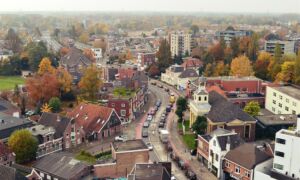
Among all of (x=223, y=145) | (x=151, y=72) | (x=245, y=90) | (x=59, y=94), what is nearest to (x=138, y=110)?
(x=59, y=94)

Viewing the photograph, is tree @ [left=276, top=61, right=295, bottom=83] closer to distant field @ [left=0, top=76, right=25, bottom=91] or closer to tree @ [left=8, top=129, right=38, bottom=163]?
tree @ [left=8, top=129, right=38, bottom=163]

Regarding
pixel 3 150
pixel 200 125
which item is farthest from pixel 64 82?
pixel 3 150

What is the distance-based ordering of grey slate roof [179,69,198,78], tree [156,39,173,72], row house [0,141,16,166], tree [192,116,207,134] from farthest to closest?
tree [156,39,173,72] < grey slate roof [179,69,198,78] < tree [192,116,207,134] < row house [0,141,16,166]

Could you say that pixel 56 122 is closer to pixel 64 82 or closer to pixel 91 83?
pixel 91 83

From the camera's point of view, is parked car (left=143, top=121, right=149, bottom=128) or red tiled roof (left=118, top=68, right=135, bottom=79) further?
red tiled roof (left=118, top=68, right=135, bottom=79)

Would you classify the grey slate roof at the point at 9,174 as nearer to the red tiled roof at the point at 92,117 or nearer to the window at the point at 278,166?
the red tiled roof at the point at 92,117

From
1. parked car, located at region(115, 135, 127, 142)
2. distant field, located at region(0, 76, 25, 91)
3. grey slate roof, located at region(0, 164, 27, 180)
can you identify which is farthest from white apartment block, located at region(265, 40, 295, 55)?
grey slate roof, located at region(0, 164, 27, 180)

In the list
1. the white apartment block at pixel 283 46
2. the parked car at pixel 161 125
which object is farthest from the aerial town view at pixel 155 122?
the white apartment block at pixel 283 46
